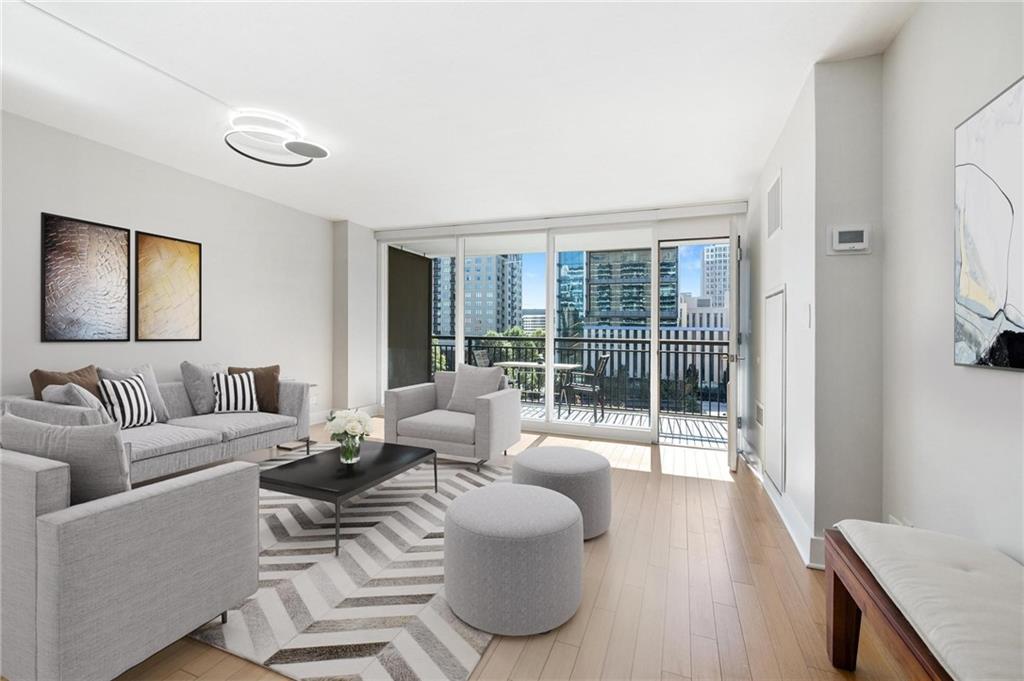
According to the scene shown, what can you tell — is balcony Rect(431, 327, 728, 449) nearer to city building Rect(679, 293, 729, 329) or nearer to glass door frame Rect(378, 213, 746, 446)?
glass door frame Rect(378, 213, 746, 446)

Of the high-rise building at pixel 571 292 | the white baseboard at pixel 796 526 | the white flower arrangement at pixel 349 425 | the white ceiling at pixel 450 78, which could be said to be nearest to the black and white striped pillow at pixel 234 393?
the white flower arrangement at pixel 349 425

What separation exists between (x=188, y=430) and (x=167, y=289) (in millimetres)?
1456

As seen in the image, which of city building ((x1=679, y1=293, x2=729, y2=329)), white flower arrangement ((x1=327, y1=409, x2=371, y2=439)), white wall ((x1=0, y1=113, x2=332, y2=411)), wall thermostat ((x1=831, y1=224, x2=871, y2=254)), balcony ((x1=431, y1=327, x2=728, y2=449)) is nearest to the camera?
wall thermostat ((x1=831, y1=224, x2=871, y2=254))

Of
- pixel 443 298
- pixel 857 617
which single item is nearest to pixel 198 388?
pixel 443 298

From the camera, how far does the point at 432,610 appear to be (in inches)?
75.9

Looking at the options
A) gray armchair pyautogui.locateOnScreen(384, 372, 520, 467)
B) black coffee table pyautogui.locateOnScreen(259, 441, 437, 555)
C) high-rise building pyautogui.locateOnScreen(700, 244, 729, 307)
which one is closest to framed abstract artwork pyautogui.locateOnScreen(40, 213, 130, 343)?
black coffee table pyautogui.locateOnScreen(259, 441, 437, 555)

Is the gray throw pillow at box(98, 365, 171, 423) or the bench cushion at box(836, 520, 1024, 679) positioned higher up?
the gray throw pillow at box(98, 365, 171, 423)

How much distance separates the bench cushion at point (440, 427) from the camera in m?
3.89

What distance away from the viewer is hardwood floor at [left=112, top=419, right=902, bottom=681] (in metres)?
1.60

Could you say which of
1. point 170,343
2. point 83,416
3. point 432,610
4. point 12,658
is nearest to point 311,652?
point 432,610

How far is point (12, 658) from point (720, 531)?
3074 mm

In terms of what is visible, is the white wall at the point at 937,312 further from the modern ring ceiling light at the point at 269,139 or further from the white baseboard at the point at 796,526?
the modern ring ceiling light at the point at 269,139

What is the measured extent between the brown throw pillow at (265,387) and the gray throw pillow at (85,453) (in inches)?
105

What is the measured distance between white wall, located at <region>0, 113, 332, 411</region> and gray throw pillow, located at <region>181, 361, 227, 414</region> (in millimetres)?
258
